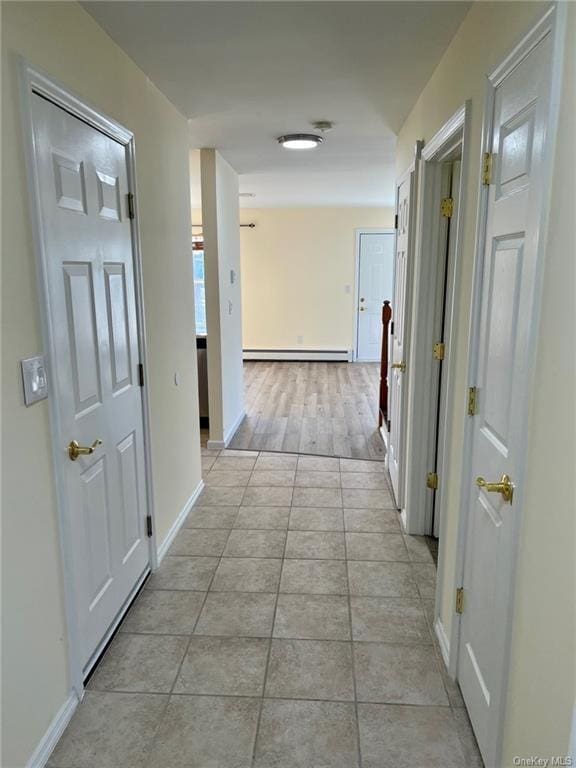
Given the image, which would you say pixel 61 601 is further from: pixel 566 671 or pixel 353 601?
pixel 566 671

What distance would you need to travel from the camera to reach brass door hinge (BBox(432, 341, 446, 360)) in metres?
2.82

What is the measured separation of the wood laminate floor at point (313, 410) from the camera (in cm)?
464

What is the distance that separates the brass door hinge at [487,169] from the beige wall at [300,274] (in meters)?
6.92

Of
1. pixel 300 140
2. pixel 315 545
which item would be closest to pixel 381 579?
pixel 315 545

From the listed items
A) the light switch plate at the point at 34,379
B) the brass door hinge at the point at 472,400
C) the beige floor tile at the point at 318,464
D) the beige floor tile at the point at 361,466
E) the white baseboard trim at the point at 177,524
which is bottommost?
the beige floor tile at the point at 318,464

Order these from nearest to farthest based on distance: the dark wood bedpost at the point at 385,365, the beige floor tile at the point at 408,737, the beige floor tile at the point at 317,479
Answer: the beige floor tile at the point at 408,737, the beige floor tile at the point at 317,479, the dark wood bedpost at the point at 385,365

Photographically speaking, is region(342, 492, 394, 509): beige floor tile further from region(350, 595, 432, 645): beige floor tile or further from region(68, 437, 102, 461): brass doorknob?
region(68, 437, 102, 461): brass doorknob

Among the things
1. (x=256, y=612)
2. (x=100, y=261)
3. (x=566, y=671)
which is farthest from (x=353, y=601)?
(x=100, y=261)

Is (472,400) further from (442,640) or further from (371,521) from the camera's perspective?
(371,521)

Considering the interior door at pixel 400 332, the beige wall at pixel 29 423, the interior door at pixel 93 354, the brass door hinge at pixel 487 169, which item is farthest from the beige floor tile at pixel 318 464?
the brass door hinge at pixel 487 169

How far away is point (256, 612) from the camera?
2359mm

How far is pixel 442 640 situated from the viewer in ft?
6.88

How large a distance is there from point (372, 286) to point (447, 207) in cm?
594

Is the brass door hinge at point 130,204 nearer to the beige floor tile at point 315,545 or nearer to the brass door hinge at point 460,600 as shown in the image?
the beige floor tile at point 315,545
